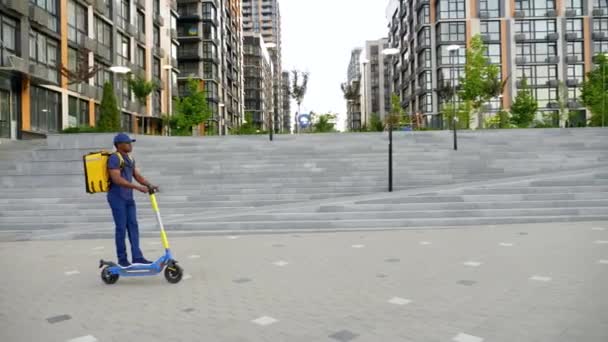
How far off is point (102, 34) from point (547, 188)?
31.1 m

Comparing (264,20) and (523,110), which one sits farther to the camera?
(264,20)

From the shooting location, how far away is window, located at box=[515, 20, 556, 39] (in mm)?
Answer: 58000

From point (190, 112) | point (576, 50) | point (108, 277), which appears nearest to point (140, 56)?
point (190, 112)

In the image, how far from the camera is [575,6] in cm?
5800

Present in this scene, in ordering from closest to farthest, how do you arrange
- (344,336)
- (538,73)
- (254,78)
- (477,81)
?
(344,336), (477,81), (538,73), (254,78)

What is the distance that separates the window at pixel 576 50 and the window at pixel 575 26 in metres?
0.90

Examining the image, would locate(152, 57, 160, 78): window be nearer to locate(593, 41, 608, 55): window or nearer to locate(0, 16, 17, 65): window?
locate(0, 16, 17, 65): window

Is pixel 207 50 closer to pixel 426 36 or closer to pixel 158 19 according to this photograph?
pixel 158 19

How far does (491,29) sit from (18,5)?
1979 inches

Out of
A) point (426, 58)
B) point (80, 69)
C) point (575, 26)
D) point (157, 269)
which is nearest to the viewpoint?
point (157, 269)

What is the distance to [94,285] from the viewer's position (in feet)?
19.6

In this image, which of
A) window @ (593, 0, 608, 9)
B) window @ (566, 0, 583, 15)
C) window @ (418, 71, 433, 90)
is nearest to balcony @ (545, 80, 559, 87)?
window @ (566, 0, 583, 15)

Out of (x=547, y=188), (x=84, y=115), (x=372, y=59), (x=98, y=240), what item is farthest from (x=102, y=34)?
(x=372, y=59)

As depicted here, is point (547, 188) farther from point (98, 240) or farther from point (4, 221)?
→ point (4, 221)
